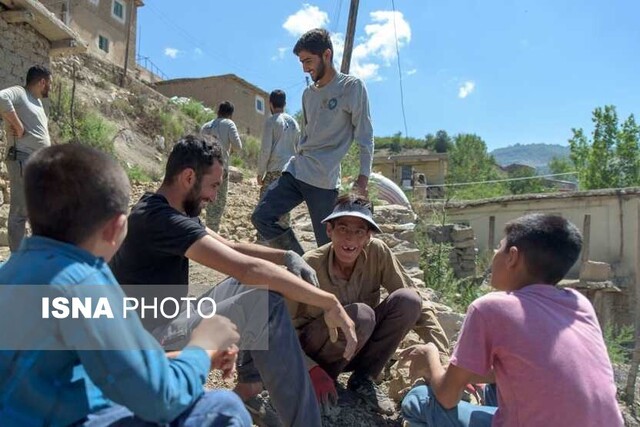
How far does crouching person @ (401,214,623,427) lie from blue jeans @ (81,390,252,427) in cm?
78

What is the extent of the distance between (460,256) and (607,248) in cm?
841

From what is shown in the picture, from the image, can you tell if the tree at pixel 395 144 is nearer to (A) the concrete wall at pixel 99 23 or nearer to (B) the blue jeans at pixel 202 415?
(A) the concrete wall at pixel 99 23

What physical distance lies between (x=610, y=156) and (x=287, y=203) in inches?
1097

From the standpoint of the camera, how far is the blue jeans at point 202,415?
3.82 ft

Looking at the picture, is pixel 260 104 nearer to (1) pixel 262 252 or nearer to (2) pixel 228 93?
(2) pixel 228 93

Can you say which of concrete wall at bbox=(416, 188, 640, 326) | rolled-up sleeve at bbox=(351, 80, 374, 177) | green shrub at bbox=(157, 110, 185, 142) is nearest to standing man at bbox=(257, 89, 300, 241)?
rolled-up sleeve at bbox=(351, 80, 374, 177)

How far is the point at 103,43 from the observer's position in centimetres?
2525

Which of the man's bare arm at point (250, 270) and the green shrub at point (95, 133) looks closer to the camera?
the man's bare arm at point (250, 270)

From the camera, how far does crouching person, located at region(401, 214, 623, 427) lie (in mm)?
1596

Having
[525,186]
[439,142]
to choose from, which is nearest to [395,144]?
[439,142]

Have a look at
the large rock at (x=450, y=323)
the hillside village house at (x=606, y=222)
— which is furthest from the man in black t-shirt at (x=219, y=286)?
the hillside village house at (x=606, y=222)

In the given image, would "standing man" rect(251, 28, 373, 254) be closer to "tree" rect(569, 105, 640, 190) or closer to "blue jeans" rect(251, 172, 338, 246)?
"blue jeans" rect(251, 172, 338, 246)

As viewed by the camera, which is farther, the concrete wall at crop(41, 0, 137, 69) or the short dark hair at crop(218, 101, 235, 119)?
the concrete wall at crop(41, 0, 137, 69)

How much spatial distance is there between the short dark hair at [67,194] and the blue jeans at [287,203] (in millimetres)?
2311
